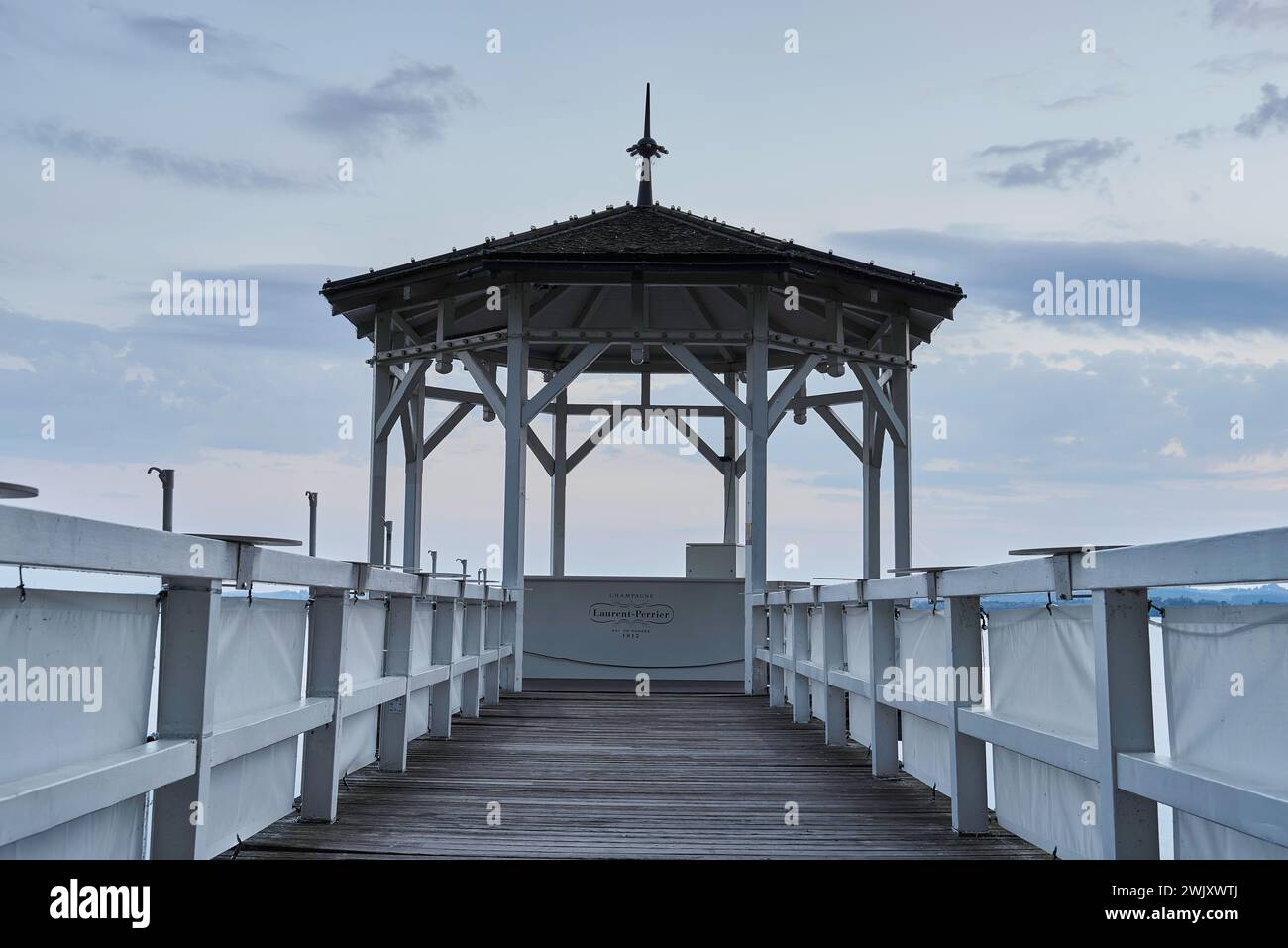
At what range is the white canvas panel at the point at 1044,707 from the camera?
376cm

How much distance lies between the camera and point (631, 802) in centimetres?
571

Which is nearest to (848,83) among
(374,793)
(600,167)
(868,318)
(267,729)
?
(868,318)

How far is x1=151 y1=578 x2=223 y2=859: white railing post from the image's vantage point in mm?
3354

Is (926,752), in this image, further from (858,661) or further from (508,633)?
(508,633)

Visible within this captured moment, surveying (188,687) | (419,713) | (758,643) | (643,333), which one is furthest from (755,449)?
(188,687)

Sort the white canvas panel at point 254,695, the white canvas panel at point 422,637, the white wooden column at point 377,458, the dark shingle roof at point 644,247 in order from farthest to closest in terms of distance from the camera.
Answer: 1. the white wooden column at point 377,458
2. the dark shingle roof at point 644,247
3. the white canvas panel at point 422,637
4. the white canvas panel at point 254,695

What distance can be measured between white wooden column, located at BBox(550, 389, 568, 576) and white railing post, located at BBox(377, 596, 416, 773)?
10.6 meters

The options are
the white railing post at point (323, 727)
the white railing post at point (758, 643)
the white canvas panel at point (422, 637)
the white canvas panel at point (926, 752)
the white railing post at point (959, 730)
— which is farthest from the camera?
the white railing post at point (758, 643)

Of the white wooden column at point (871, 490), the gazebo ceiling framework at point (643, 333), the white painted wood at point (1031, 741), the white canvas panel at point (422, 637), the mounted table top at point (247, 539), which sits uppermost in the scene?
the gazebo ceiling framework at point (643, 333)

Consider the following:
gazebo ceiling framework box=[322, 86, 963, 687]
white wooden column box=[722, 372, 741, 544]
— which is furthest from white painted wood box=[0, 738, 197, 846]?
white wooden column box=[722, 372, 741, 544]

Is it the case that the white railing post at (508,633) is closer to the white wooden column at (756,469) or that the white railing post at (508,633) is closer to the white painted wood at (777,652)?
the white wooden column at (756,469)

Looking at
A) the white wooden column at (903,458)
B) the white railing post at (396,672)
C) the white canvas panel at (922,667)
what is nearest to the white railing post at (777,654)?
the white wooden column at (903,458)

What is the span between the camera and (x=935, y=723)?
18.5 feet

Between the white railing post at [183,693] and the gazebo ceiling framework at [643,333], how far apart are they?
25.3ft
